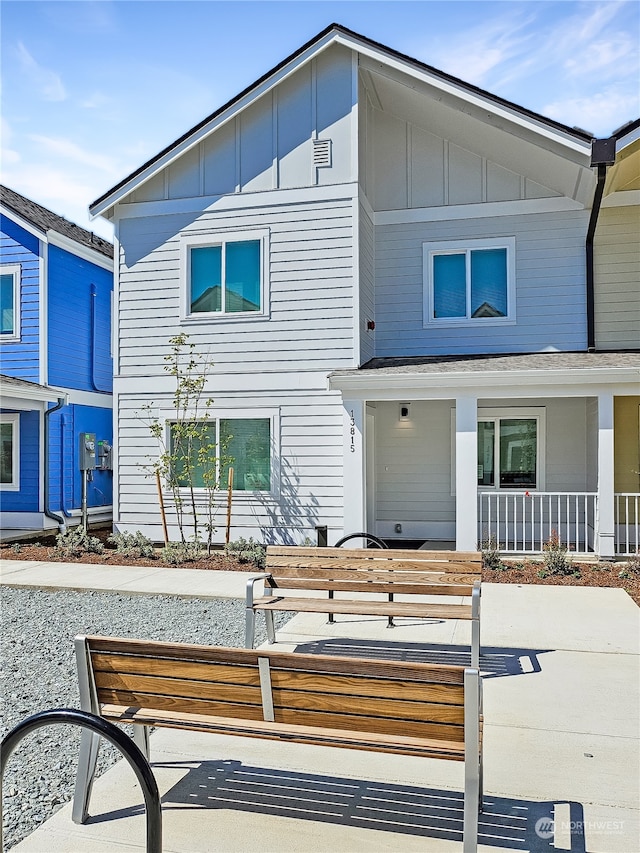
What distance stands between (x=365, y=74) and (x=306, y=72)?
1007mm

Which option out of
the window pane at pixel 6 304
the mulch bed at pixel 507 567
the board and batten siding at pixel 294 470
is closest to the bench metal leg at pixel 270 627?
the mulch bed at pixel 507 567

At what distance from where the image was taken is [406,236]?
1338cm

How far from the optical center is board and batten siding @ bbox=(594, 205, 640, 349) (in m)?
12.5

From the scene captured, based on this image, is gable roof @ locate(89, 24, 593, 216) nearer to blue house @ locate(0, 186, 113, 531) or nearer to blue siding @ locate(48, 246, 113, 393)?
blue house @ locate(0, 186, 113, 531)

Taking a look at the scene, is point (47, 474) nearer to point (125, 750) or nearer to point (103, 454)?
point (103, 454)

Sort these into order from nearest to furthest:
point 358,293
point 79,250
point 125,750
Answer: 1. point 125,750
2. point 358,293
3. point 79,250

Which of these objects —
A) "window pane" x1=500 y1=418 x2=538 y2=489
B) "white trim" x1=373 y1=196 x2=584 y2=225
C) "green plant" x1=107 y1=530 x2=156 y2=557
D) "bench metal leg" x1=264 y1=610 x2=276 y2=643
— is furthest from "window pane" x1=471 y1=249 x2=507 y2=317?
"bench metal leg" x1=264 y1=610 x2=276 y2=643

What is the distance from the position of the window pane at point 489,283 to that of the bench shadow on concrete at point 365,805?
10.3m

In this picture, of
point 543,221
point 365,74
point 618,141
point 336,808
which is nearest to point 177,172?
point 365,74

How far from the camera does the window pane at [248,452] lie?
1268cm

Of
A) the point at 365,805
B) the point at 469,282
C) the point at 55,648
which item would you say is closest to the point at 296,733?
the point at 365,805

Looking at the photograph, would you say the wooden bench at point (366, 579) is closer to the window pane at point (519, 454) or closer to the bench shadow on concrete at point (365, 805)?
the bench shadow on concrete at point (365, 805)

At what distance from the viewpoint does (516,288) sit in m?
12.9

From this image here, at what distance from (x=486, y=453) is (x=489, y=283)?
303 centimetres
